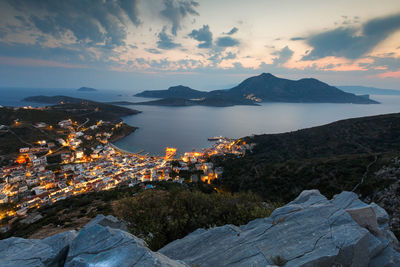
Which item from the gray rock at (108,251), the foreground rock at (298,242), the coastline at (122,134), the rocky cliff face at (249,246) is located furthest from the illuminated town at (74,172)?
the foreground rock at (298,242)

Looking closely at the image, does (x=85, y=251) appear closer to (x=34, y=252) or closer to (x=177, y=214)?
(x=34, y=252)

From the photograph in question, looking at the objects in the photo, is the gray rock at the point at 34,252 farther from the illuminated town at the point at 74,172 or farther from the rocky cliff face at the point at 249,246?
the illuminated town at the point at 74,172

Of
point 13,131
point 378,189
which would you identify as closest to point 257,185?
point 378,189

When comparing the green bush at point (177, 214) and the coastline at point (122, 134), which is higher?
the green bush at point (177, 214)

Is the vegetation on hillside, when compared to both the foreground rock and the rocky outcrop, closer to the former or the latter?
the foreground rock

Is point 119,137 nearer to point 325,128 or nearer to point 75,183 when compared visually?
point 75,183
